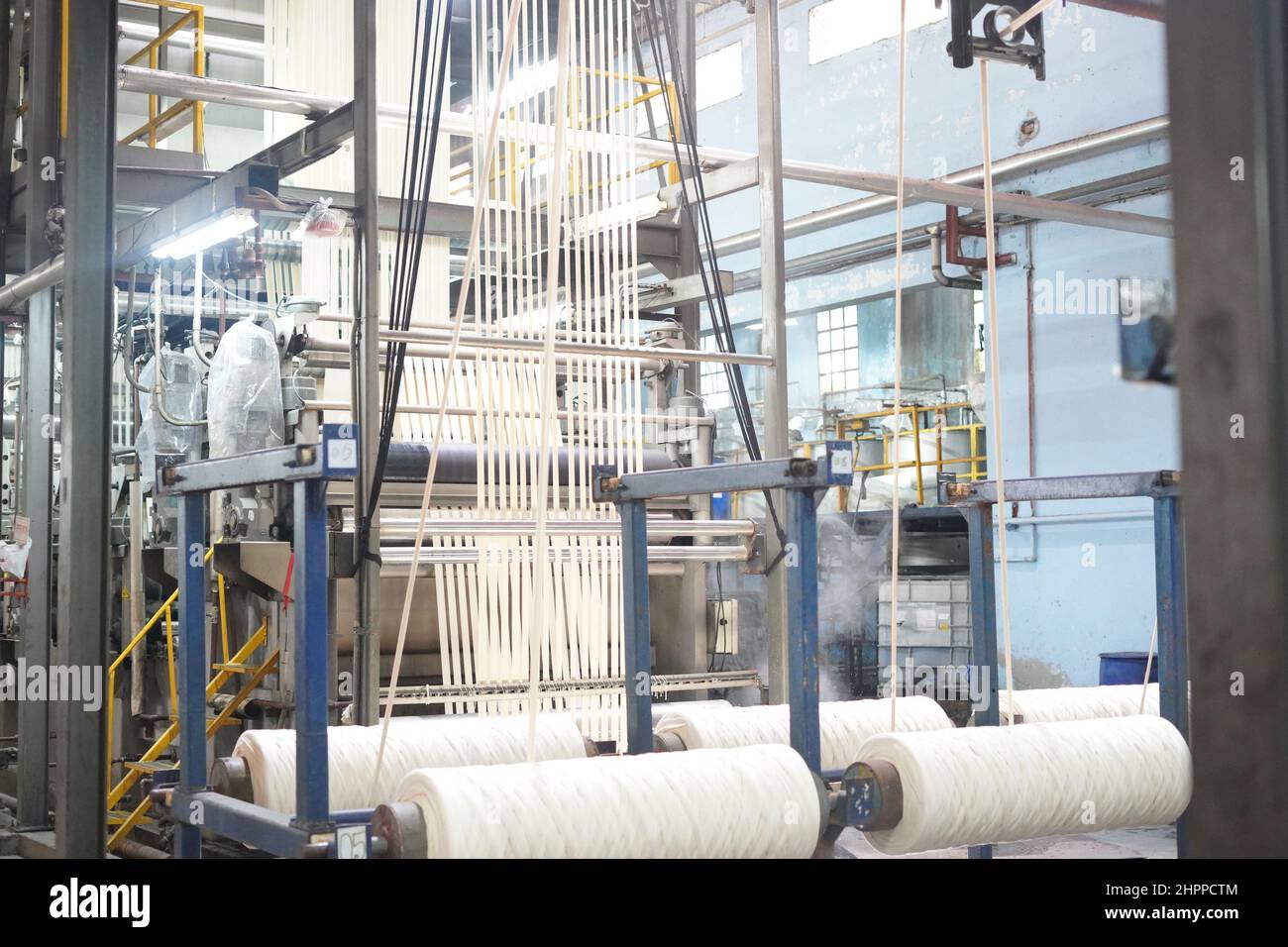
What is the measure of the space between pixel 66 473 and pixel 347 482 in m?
1.54

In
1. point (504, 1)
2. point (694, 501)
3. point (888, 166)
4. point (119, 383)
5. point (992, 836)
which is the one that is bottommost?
point (992, 836)

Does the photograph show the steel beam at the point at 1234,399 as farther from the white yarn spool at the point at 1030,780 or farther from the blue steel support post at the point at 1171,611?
the blue steel support post at the point at 1171,611

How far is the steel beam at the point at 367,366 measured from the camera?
516cm

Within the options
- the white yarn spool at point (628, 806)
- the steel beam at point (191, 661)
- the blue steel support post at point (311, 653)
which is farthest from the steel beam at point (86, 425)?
the white yarn spool at point (628, 806)

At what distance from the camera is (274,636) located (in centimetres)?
631

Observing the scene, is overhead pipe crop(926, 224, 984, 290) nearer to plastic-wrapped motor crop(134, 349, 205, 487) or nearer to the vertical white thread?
plastic-wrapped motor crop(134, 349, 205, 487)

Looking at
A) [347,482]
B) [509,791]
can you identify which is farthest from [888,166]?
[509,791]

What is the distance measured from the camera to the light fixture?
587 cm

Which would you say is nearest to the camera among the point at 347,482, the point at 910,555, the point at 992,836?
the point at 992,836

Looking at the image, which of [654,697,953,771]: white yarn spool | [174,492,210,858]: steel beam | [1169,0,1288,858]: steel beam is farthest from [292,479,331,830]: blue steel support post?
[1169,0,1288,858]: steel beam

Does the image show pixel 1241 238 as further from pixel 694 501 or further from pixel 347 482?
pixel 694 501

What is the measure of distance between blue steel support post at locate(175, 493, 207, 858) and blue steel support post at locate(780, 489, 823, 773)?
1.70 m

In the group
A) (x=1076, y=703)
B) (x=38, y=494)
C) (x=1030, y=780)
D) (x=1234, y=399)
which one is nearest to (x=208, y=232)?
(x=38, y=494)

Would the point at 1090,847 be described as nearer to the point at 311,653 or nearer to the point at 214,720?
the point at 214,720
